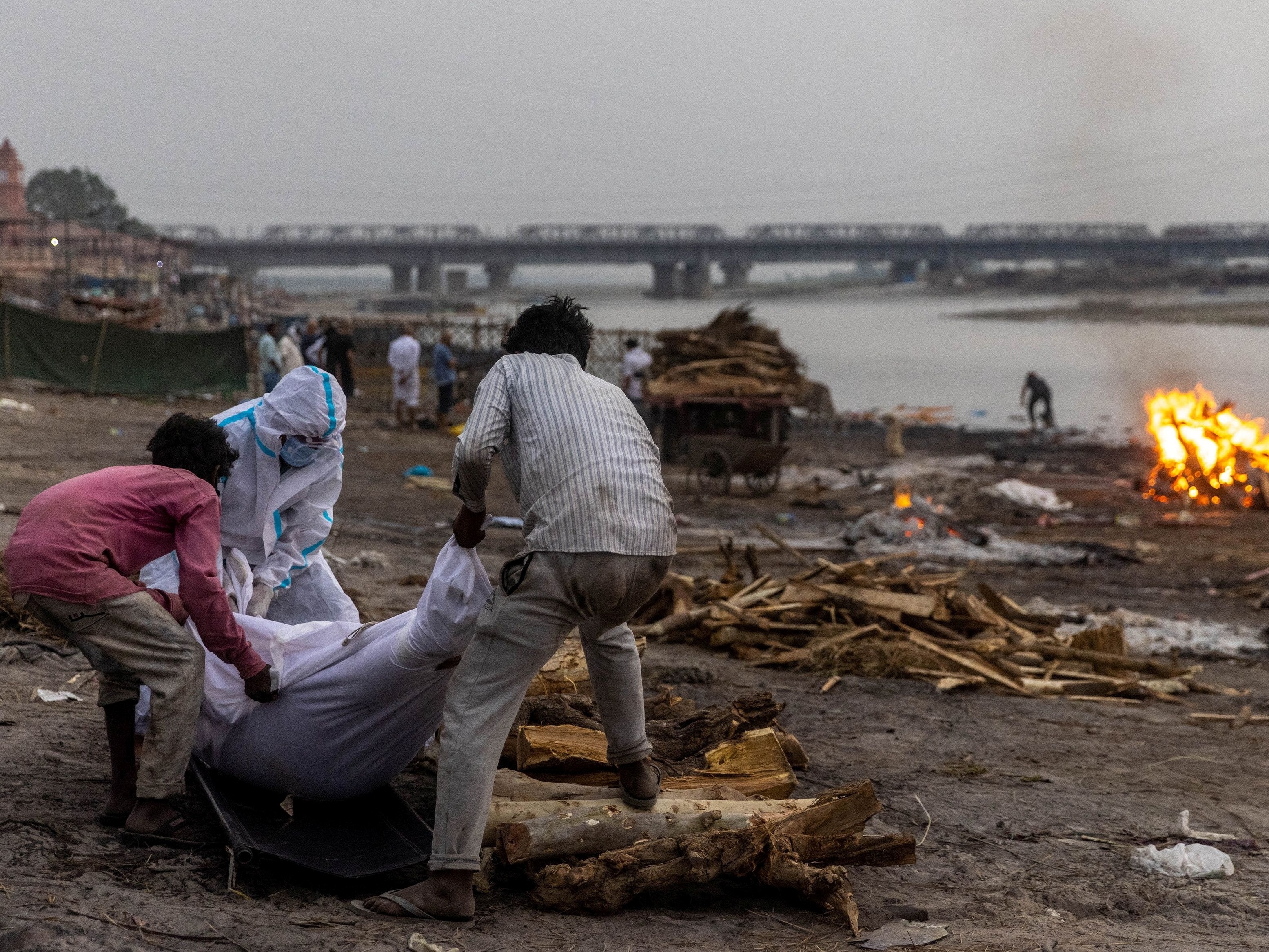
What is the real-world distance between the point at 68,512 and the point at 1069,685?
6725mm

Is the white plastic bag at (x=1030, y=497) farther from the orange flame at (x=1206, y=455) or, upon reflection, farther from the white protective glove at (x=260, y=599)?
the white protective glove at (x=260, y=599)

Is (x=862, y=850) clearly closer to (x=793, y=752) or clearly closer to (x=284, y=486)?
(x=793, y=752)

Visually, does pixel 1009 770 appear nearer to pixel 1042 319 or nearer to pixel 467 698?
pixel 467 698

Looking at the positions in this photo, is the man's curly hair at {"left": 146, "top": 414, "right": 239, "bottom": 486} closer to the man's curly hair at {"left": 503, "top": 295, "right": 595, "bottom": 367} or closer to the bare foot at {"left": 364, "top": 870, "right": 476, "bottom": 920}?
the man's curly hair at {"left": 503, "top": 295, "right": 595, "bottom": 367}

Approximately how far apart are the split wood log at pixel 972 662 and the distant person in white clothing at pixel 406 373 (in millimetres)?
15832

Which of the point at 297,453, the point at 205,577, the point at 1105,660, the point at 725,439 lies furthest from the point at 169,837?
the point at 725,439

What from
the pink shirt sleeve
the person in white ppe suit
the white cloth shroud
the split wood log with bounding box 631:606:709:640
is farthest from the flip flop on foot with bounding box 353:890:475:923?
the split wood log with bounding box 631:606:709:640

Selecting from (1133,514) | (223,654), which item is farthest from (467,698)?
(1133,514)

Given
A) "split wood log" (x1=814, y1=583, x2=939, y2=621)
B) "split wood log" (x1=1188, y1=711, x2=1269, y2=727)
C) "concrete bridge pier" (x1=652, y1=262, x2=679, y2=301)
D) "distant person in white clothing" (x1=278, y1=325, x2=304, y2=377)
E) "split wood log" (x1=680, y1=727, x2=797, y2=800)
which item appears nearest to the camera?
"split wood log" (x1=680, y1=727, x2=797, y2=800)

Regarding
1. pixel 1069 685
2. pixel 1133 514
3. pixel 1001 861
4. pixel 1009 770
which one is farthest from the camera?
pixel 1133 514

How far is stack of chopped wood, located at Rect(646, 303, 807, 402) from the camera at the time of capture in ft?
66.5

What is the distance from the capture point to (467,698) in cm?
399

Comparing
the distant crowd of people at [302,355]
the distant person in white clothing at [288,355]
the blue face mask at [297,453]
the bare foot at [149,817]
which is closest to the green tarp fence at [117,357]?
the distant crowd of people at [302,355]

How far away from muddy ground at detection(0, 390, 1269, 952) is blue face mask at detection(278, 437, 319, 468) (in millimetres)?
1412
